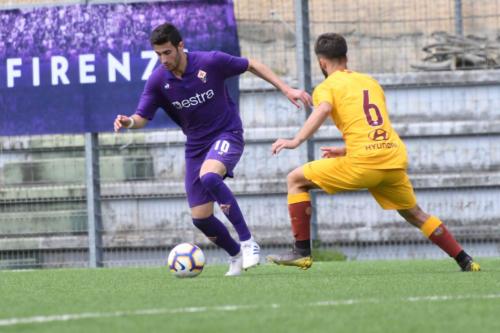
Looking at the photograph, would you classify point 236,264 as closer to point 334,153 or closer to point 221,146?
point 221,146

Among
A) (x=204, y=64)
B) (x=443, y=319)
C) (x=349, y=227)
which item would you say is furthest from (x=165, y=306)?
(x=349, y=227)

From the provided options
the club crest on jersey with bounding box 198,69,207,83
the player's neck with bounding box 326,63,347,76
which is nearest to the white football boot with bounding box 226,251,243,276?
the club crest on jersey with bounding box 198,69,207,83

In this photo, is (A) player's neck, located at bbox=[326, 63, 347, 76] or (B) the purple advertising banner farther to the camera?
(B) the purple advertising banner

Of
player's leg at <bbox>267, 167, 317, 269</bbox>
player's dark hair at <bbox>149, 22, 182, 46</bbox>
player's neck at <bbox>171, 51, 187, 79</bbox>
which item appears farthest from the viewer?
player's neck at <bbox>171, 51, 187, 79</bbox>

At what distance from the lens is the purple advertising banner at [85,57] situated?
12773 mm

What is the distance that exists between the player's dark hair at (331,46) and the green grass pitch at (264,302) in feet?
5.02

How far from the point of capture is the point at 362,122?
8625 mm

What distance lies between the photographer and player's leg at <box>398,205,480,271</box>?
901cm

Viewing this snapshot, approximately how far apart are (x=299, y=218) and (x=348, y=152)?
24.3 inches

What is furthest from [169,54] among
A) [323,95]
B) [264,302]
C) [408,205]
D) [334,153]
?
[264,302]

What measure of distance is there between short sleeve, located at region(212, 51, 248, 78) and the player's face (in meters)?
0.33

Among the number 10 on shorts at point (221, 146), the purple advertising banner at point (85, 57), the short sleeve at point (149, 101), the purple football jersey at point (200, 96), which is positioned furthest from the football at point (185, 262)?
the purple advertising banner at point (85, 57)

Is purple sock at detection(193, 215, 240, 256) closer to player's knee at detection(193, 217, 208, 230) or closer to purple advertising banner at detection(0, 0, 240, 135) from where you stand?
player's knee at detection(193, 217, 208, 230)

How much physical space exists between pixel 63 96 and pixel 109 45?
713 millimetres
